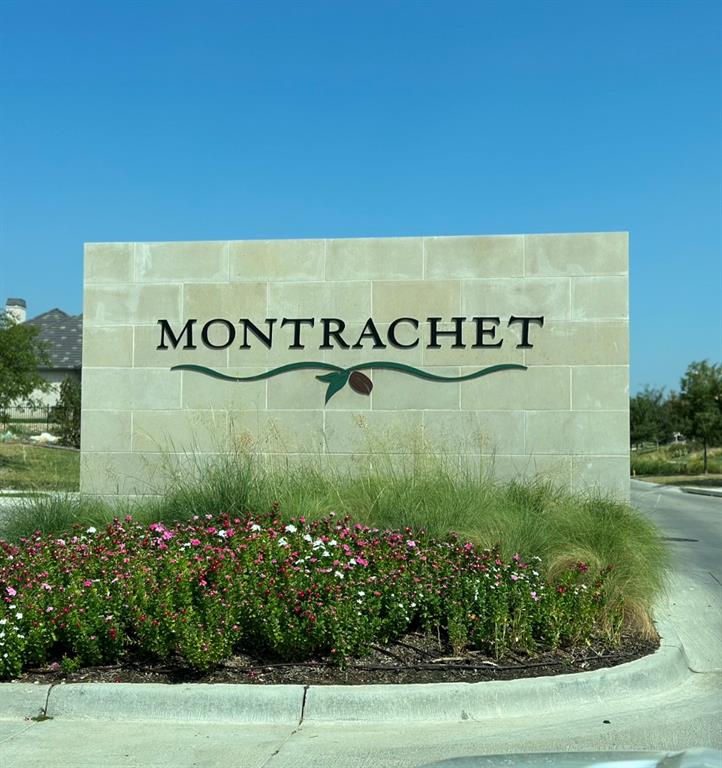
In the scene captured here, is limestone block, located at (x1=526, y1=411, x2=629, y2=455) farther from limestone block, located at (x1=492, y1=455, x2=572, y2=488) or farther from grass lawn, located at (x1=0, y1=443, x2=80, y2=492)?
grass lawn, located at (x1=0, y1=443, x2=80, y2=492)

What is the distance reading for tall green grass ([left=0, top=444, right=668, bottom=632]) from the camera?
7754mm

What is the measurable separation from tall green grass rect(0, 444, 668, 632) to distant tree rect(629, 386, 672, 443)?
41.5 metres

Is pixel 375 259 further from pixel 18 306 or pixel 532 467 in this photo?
pixel 18 306

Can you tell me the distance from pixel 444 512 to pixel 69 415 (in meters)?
25.6

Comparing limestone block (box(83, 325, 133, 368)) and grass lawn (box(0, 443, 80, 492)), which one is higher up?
limestone block (box(83, 325, 133, 368))

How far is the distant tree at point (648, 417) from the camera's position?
50125 mm

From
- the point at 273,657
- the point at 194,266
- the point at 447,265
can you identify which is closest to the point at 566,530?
the point at 273,657

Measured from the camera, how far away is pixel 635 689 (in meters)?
6.09

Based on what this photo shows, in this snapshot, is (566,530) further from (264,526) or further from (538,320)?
(538,320)

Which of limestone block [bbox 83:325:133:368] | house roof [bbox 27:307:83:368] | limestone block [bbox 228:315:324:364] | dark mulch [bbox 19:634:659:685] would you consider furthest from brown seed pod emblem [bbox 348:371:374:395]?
house roof [bbox 27:307:83:368]

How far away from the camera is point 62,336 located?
51719 mm

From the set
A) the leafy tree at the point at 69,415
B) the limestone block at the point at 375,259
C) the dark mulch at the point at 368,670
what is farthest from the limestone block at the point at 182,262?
the leafy tree at the point at 69,415

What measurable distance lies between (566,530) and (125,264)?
7894mm

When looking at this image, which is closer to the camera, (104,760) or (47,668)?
(104,760)
